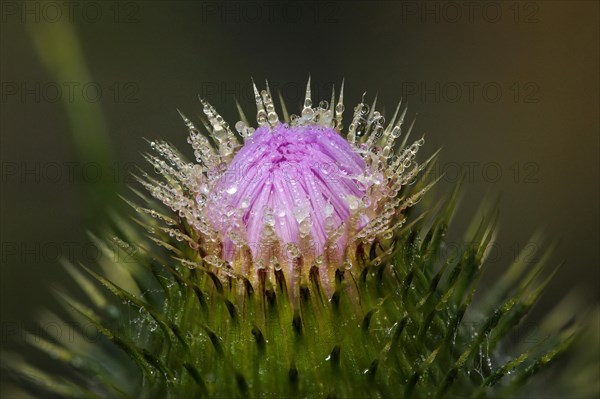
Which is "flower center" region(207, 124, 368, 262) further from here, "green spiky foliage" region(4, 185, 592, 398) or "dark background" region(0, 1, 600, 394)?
"dark background" region(0, 1, 600, 394)

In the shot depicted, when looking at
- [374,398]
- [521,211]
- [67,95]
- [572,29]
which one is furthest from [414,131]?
[374,398]

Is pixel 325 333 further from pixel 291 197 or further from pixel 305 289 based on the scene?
pixel 291 197

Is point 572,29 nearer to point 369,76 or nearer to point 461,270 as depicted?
point 369,76

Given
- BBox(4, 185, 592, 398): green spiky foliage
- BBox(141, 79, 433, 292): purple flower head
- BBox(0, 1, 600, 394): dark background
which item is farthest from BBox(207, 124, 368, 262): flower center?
BBox(0, 1, 600, 394): dark background

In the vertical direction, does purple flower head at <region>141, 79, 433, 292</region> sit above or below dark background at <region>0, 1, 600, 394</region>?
below

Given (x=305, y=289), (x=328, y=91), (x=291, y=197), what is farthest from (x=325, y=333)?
(x=328, y=91)

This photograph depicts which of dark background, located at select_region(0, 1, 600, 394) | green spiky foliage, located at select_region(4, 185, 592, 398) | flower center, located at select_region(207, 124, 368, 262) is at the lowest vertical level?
green spiky foliage, located at select_region(4, 185, 592, 398)

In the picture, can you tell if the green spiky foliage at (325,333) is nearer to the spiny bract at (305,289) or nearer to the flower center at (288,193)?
the spiny bract at (305,289)
